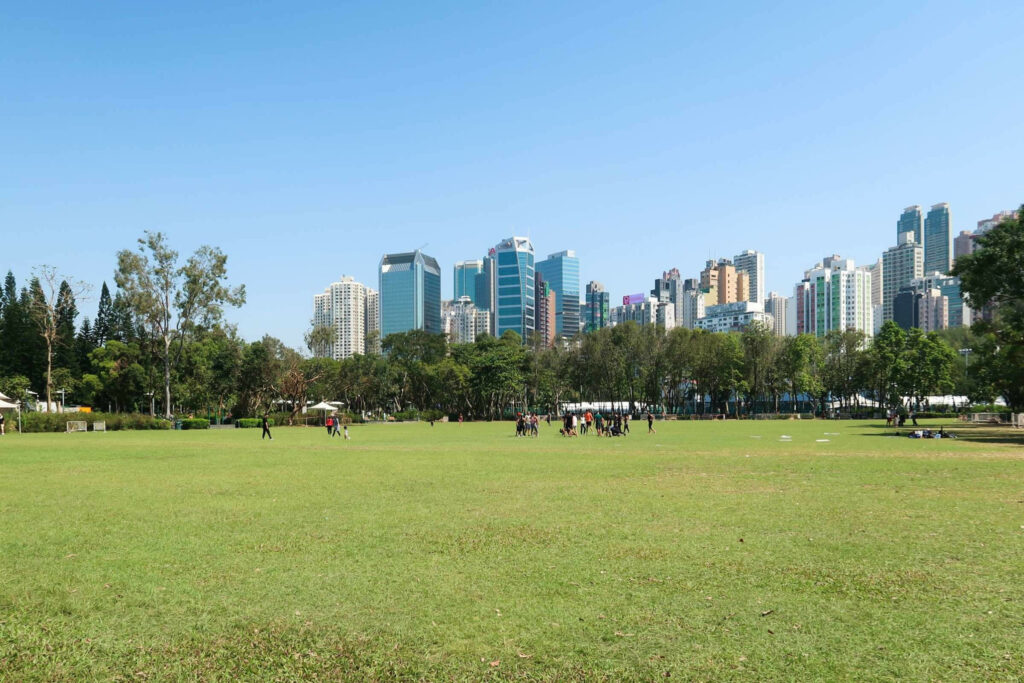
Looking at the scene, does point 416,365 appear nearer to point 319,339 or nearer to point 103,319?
point 319,339

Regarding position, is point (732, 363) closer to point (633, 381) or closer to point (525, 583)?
point (633, 381)

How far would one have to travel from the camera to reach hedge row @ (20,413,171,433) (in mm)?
52562

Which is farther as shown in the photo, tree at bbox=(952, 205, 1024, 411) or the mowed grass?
tree at bbox=(952, 205, 1024, 411)

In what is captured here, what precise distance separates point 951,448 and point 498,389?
6805cm

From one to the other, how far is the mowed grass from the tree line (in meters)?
57.4

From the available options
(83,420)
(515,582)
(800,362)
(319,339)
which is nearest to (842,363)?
(800,362)

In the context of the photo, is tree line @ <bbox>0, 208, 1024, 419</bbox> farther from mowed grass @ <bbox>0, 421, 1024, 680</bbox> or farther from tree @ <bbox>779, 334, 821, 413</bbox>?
mowed grass @ <bbox>0, 421, 1024, 680</bbox>

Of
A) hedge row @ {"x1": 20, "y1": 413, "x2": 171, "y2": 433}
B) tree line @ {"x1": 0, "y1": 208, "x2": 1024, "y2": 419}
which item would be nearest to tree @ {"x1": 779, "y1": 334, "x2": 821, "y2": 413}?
tree line @ {"x1": 0, "y1": 208, "x2": 1024, "y2": 419}

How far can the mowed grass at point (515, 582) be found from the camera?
567cm

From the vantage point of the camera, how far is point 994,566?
27.2 ft

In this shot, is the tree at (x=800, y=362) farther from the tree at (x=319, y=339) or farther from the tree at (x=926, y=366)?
the tree at (x=319, y=339)

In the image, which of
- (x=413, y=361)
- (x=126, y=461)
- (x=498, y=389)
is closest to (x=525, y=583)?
(x=126, y=461)

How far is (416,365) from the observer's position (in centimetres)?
9856

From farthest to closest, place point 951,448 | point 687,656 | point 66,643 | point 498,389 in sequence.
Answer: point 498,389 < point 951,448 < point 66,643 < point 687,656
